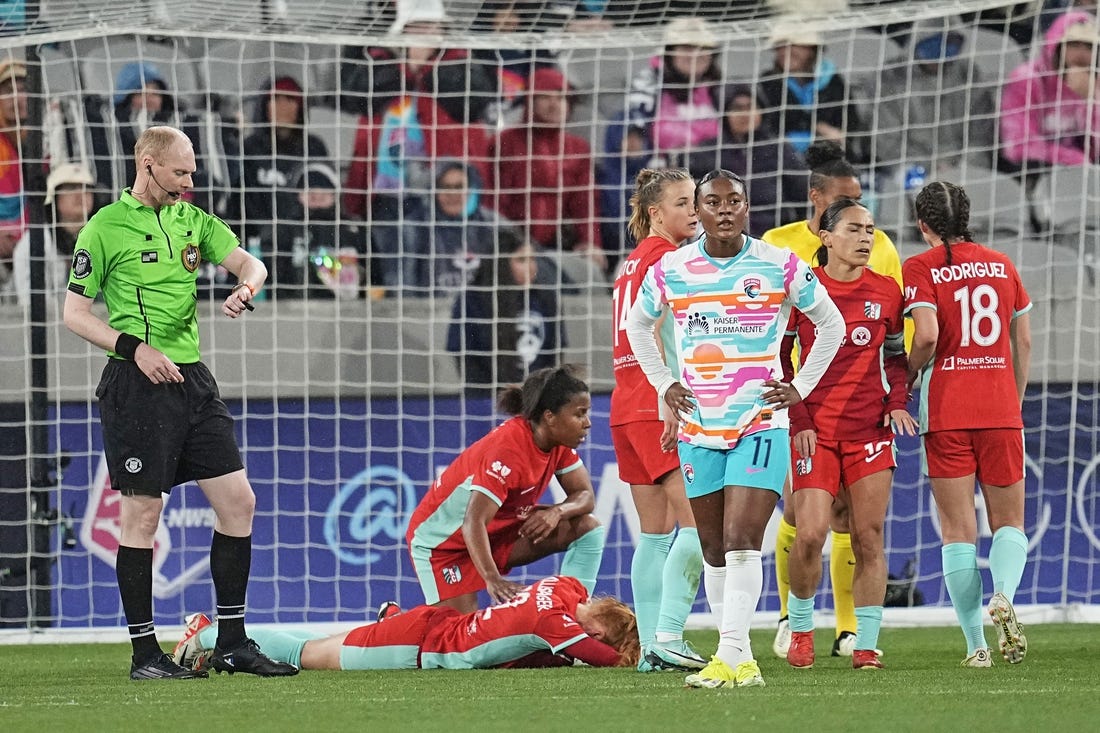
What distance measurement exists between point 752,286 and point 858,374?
103cm

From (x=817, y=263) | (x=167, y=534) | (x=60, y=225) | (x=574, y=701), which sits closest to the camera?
(x=574, y=701)

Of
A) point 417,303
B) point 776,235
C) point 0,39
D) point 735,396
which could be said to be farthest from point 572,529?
point 0,39

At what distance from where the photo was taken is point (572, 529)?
22.0 ft

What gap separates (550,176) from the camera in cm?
988

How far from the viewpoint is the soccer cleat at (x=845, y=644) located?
6.23 metres

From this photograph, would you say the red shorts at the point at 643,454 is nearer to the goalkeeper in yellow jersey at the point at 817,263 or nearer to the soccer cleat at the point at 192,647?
the goalkeeper in yellow jersey at the point at 817,263

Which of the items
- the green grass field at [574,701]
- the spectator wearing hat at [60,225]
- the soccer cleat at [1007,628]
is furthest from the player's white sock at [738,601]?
the spectator wearing hat at [60,225]

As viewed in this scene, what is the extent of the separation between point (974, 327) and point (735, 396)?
1.43m

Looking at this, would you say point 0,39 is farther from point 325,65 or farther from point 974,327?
point 974,327

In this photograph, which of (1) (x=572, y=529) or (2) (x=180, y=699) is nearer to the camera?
(2) (x=180, y=699)

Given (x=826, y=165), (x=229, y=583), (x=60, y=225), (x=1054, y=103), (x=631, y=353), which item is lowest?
(x=229, y=583)

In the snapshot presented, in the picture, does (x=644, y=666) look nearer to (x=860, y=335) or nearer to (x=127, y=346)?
(x=860, y=335)

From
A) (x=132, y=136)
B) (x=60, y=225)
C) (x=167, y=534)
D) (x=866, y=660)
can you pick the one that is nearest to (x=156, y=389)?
(x=866, y=660)

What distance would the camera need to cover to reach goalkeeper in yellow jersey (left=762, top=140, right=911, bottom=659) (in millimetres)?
6246
